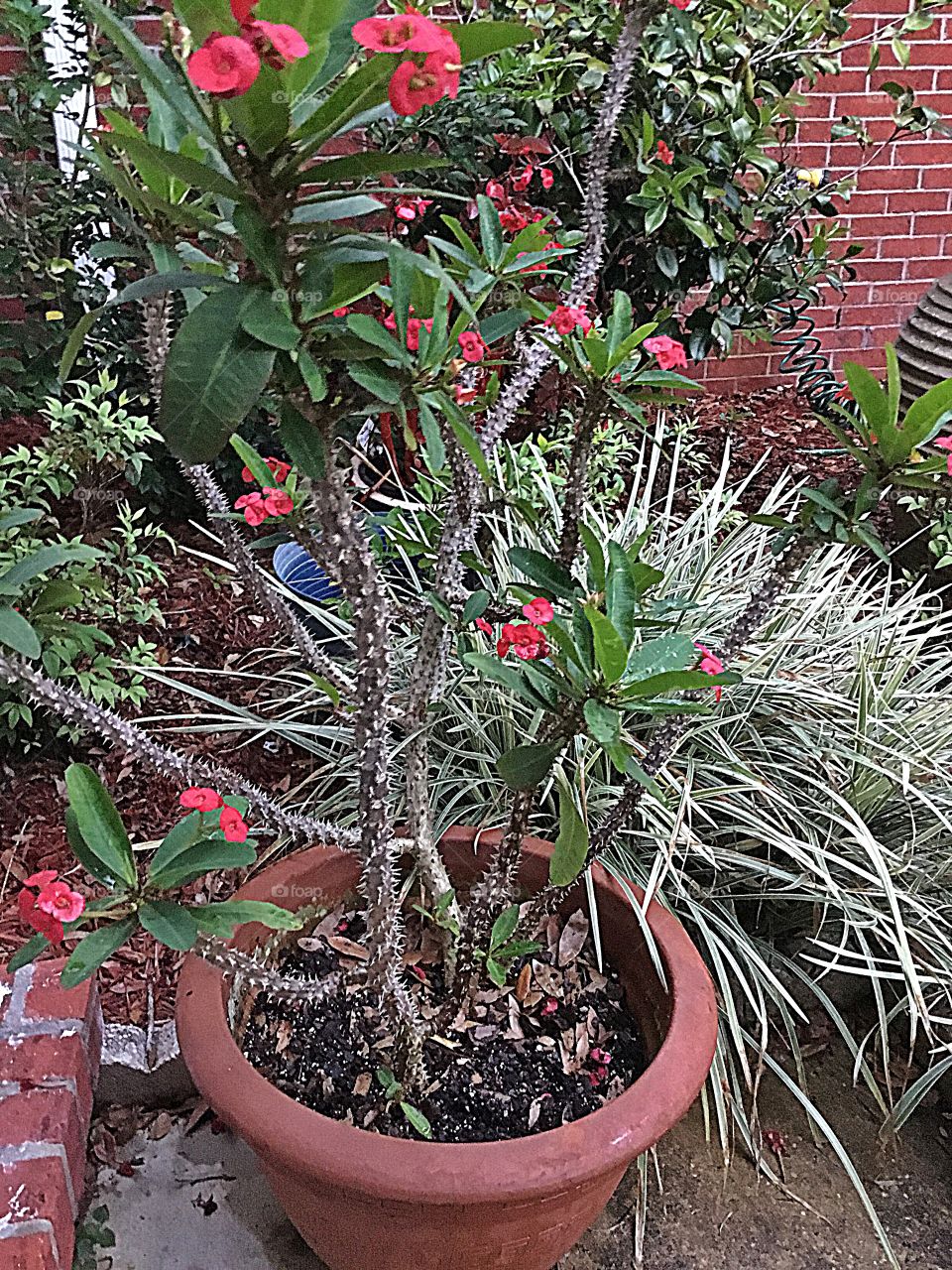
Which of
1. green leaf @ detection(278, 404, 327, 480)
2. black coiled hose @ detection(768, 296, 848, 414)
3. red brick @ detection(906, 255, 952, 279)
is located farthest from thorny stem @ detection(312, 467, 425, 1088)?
red brick @ detection(906, 255, 952, 279)

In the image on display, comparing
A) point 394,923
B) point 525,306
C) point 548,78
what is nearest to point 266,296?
point 525,306

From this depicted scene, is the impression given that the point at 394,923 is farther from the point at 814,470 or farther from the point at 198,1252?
the point at 814,470

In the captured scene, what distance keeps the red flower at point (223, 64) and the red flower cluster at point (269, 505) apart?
61 centimetres

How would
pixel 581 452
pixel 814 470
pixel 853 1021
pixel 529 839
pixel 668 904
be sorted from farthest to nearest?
pixel 814 470 < pixel 853 1021 < pixel 668 904 < pixel 529 839 < pixel 581 452

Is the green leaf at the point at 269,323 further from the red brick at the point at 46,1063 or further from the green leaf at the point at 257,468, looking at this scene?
the red brick at the point at 46,1063

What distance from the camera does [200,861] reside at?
93 cm

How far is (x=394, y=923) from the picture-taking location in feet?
3.70

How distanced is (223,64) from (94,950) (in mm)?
706

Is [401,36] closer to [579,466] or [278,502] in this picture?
[278,502]

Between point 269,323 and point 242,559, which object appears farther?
point 242,559

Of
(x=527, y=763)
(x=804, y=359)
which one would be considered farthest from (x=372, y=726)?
(x=804, y=359)

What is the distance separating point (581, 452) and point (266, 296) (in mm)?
725

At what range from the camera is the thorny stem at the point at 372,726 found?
2.84 ft

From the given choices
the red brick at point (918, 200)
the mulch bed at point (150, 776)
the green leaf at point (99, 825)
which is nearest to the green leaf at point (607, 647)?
the green leaf at point (99, 825)
